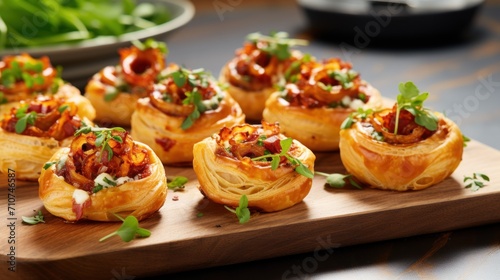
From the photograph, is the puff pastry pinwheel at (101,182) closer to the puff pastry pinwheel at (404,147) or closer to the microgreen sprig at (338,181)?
the microgreen sprig at (338,181)

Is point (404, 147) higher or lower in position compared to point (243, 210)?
higher

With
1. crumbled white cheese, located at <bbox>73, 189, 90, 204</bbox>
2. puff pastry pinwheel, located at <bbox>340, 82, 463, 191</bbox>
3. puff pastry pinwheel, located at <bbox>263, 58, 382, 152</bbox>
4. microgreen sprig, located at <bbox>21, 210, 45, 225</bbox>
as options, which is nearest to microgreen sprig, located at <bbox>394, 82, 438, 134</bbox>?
puff pastry pinwheel, located at <bbox>340, 82, 463, 191</bbox>

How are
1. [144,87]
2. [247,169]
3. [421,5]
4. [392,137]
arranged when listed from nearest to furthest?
[247,169] < [392,137] < [144,87] < [421,5]

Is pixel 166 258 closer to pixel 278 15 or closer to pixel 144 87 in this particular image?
pixel 144 87

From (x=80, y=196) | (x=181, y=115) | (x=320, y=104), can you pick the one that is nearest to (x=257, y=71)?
(x=320, y=104)

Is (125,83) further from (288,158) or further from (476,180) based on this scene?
(476,180)

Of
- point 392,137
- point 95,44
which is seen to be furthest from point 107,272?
point 95,44

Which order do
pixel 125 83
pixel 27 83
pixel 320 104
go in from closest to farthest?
pixel 320 104
pixel 27 83
pixel 125 83
